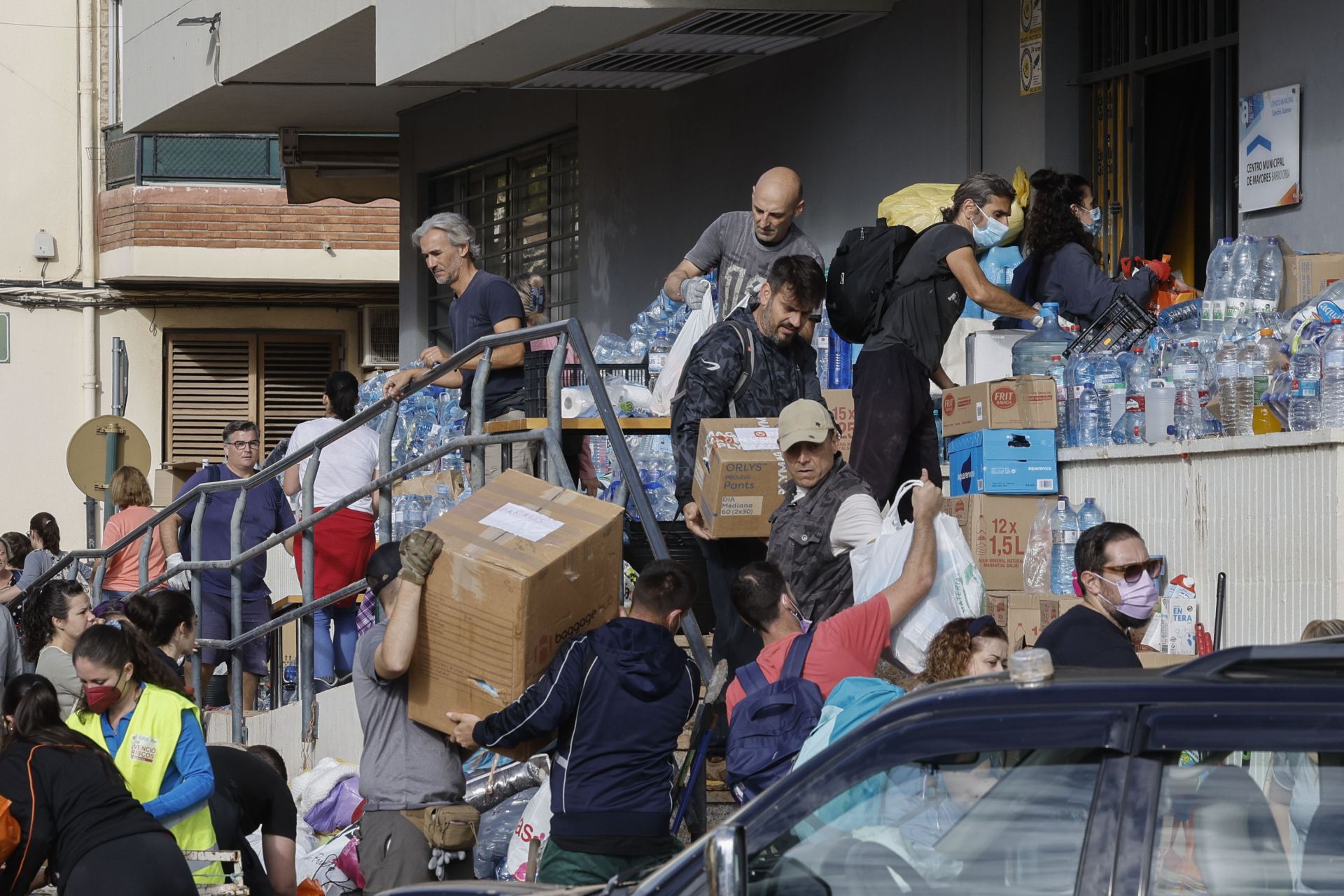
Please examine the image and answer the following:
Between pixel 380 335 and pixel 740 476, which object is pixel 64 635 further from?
pixel 380 335

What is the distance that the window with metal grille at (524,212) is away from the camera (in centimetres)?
1537

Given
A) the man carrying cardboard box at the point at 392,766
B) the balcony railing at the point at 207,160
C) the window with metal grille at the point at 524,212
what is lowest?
the man carrying cardboard box at the point at 392,766

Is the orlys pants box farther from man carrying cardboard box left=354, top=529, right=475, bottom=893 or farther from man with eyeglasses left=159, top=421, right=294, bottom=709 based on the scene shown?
man with eyeglasses left=159, top=421, right=294, bottom=709

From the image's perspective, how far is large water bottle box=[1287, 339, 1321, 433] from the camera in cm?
686

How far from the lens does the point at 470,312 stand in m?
9.02

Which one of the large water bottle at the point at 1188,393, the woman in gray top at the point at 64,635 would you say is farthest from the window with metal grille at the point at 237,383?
the large water bottle at the point at 1188,393

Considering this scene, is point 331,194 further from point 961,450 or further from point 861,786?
point 861,786

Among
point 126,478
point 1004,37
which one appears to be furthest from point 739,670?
point 126,478

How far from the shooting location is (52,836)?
5.55m

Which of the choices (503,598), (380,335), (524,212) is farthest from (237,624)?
(380,335)

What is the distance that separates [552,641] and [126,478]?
7216mm

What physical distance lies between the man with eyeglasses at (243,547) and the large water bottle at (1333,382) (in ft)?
18.8

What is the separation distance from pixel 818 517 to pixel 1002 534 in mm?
1554

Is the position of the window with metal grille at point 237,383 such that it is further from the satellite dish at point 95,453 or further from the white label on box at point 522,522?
the white label on box at point 522,522
